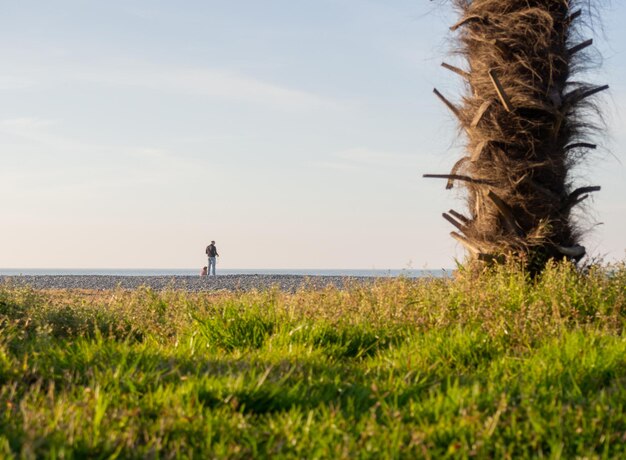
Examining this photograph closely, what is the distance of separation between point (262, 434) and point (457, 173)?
18.0ft

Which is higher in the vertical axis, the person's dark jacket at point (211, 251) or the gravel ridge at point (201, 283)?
the person's dark jacket at point (211, 251)

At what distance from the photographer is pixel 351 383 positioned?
14.5 feet

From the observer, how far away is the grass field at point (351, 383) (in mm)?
3332

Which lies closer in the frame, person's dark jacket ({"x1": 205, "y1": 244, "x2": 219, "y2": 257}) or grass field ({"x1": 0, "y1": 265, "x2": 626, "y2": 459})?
grass field ({"x1": 0, "y1": 265, "x2": 626, "y2": 459})

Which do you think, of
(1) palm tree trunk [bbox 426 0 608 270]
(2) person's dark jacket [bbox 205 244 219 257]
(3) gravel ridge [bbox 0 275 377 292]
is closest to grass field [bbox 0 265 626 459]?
(1) palm tree trunk [bbox 426 0 608 270]

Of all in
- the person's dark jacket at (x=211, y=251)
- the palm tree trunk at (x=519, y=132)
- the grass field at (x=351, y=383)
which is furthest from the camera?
the person's dark jacket at (x=211, y=251)

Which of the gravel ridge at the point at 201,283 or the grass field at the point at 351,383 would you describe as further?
the gravel ridge at the point at 201,283

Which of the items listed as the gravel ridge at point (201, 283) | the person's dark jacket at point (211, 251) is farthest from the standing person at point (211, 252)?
the gravel ridge at point (201, 283)

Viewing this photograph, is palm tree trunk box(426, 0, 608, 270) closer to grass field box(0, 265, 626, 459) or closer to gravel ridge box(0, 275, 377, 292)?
grass field box(0, 265, 626, 459)

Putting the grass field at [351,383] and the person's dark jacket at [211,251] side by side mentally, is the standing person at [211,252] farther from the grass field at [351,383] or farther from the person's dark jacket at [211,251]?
the grass field at [351,383]

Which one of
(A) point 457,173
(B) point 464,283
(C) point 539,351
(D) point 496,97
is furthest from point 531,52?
(C) point 539,351

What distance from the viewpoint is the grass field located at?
10.9 ft

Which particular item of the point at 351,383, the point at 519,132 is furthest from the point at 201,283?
the point at 351,383

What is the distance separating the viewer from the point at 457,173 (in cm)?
830
